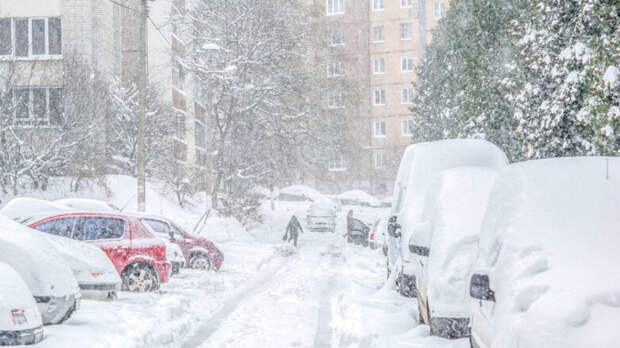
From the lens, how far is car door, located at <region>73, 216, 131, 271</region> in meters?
14.4

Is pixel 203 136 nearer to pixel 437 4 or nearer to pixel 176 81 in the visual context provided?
pixel 176 81

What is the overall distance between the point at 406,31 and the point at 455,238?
67.2 meters

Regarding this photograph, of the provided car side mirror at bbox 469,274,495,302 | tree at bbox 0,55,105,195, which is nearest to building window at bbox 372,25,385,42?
tree at bbox 0,55,105,195

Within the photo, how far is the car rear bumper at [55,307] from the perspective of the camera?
367 inches

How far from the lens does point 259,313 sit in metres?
12.6

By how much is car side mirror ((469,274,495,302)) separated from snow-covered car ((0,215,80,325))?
5.58 meters

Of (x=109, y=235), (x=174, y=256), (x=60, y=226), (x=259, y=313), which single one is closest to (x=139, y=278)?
(x=109, y=235)

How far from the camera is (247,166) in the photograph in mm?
38031

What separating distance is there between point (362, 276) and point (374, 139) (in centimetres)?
5610

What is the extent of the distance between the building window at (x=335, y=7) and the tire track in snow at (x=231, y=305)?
2234 inches

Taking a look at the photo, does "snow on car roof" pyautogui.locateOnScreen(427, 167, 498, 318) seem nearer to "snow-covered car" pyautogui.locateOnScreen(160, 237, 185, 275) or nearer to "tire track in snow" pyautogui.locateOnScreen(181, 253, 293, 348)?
"tire track in snow" pyautogui.locateOnScreen(181, 253, 293, 348)

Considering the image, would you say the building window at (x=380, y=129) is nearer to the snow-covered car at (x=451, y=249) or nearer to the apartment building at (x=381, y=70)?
the apartment building at (x=381, y=70)

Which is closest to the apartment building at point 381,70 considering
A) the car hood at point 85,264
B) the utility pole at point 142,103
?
the utility pole at point 142,103

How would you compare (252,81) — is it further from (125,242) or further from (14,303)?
(14,303)
